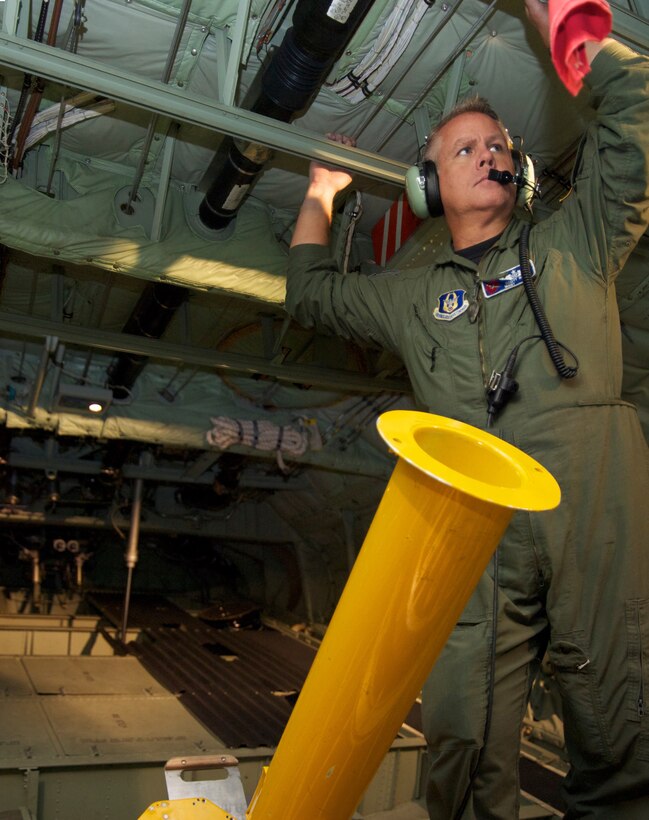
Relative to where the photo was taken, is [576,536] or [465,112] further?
[465,112]

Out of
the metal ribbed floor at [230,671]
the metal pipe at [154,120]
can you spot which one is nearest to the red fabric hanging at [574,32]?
the metal pipe at [154,120]

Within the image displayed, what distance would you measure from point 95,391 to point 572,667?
212 inches

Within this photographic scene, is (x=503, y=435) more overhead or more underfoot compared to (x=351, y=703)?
more overhead

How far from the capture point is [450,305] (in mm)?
2379

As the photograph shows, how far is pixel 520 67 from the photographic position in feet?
12.2

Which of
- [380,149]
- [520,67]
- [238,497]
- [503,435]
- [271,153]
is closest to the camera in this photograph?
[503,435]

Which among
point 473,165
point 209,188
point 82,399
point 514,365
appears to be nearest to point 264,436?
point 82,399

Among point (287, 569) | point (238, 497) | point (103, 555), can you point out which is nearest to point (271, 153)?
point (238, 497)

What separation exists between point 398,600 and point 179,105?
235 centimetres

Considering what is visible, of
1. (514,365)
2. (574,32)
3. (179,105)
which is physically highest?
(179,105)

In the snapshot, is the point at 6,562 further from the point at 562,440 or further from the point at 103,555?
the point at 562,440

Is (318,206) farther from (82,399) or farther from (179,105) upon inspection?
(82,399)

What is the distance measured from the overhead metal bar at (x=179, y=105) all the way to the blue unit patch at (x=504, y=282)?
1309 millimetres

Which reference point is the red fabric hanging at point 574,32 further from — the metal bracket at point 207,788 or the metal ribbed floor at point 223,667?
the metal ribbed floor at point 223,667
